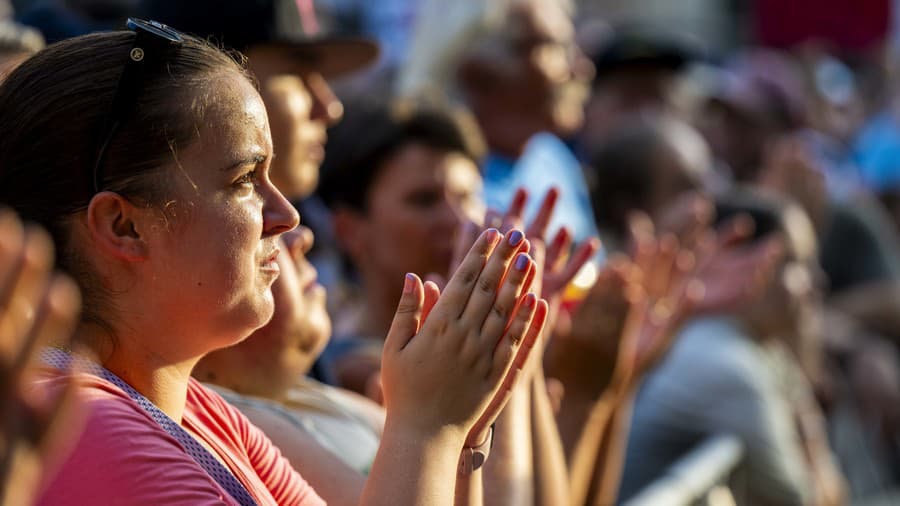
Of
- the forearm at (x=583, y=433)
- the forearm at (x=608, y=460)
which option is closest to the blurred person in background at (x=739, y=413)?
the forearm at (x=608, y=460)

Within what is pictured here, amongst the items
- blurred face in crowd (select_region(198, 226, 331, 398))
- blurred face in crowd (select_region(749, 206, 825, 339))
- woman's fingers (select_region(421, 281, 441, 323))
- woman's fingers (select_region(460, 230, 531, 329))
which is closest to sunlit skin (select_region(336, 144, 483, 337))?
blurred face in crowd (select_region(198, 226, 331, 398))

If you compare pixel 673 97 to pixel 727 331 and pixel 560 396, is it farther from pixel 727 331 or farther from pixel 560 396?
pixel 560 396

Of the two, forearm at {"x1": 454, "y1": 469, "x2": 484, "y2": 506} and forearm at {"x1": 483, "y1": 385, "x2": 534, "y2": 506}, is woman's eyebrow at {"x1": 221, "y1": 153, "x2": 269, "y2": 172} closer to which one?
forearm at {"x1": 454, "y1": 469, "x2": 484, "y2": 506}

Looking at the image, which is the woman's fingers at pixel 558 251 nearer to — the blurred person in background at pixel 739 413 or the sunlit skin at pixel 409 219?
the sunlit skin at pixel 409 219

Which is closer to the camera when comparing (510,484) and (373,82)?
(510,484)

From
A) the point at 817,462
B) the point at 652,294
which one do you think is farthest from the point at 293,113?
the point at 817,462

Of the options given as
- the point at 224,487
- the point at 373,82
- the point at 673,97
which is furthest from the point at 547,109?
the point at 224,487

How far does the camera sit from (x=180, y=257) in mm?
1749

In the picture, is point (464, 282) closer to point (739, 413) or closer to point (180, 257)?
point (180, 257)

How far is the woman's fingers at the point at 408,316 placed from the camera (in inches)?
72.0

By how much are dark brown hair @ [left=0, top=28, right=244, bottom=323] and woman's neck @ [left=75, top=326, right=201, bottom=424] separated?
35 millimetres

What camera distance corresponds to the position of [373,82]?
580cm

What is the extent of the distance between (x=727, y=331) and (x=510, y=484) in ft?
8.01

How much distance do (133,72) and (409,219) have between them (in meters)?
2.09
